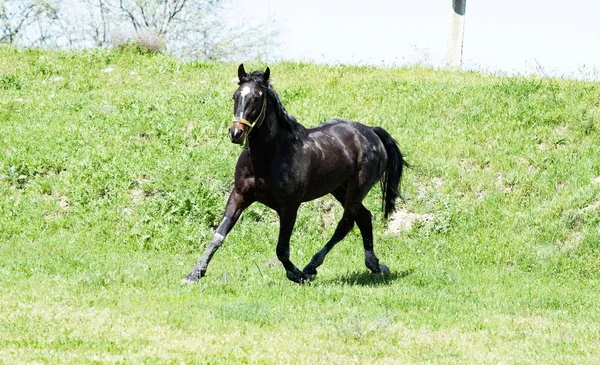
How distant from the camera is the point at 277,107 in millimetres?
10234

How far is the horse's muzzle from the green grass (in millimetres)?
1751

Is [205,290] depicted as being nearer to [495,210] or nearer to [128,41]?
[495,210]

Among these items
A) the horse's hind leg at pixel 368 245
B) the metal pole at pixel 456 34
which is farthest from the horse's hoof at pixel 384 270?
the metal pole at pixel 456 34

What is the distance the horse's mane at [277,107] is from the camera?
981 centimetres

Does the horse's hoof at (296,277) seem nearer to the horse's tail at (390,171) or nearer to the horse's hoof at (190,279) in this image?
the horse's hoof at (190,279)

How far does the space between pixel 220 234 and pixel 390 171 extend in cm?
373

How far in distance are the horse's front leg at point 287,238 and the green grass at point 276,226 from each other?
1.12 ft

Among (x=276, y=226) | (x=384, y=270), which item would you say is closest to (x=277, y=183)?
(x=384, y=270)

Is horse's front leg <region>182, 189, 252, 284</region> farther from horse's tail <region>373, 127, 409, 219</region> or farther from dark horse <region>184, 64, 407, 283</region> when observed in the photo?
horse's tail <region>373, 127, 409, 219</region>

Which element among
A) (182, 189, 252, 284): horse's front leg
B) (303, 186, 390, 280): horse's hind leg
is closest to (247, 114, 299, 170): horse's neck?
(182, 189, 252, 284): horse's front leg

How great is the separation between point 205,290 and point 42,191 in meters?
7.41

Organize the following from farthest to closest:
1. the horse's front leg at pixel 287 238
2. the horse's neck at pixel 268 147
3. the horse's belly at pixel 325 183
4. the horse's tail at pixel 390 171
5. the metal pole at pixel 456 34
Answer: the metal pole at pixel 456 34
the horse's tail at pixel 390 171
the horse's belly at pixel 325 183
the horse's front leg at pixel 287 238
the horse's neck at pixel 268 147

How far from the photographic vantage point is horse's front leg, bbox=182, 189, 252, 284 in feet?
33.1

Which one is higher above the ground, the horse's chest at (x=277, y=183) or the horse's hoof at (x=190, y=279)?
the horse's chest at (x=277, y=183)
